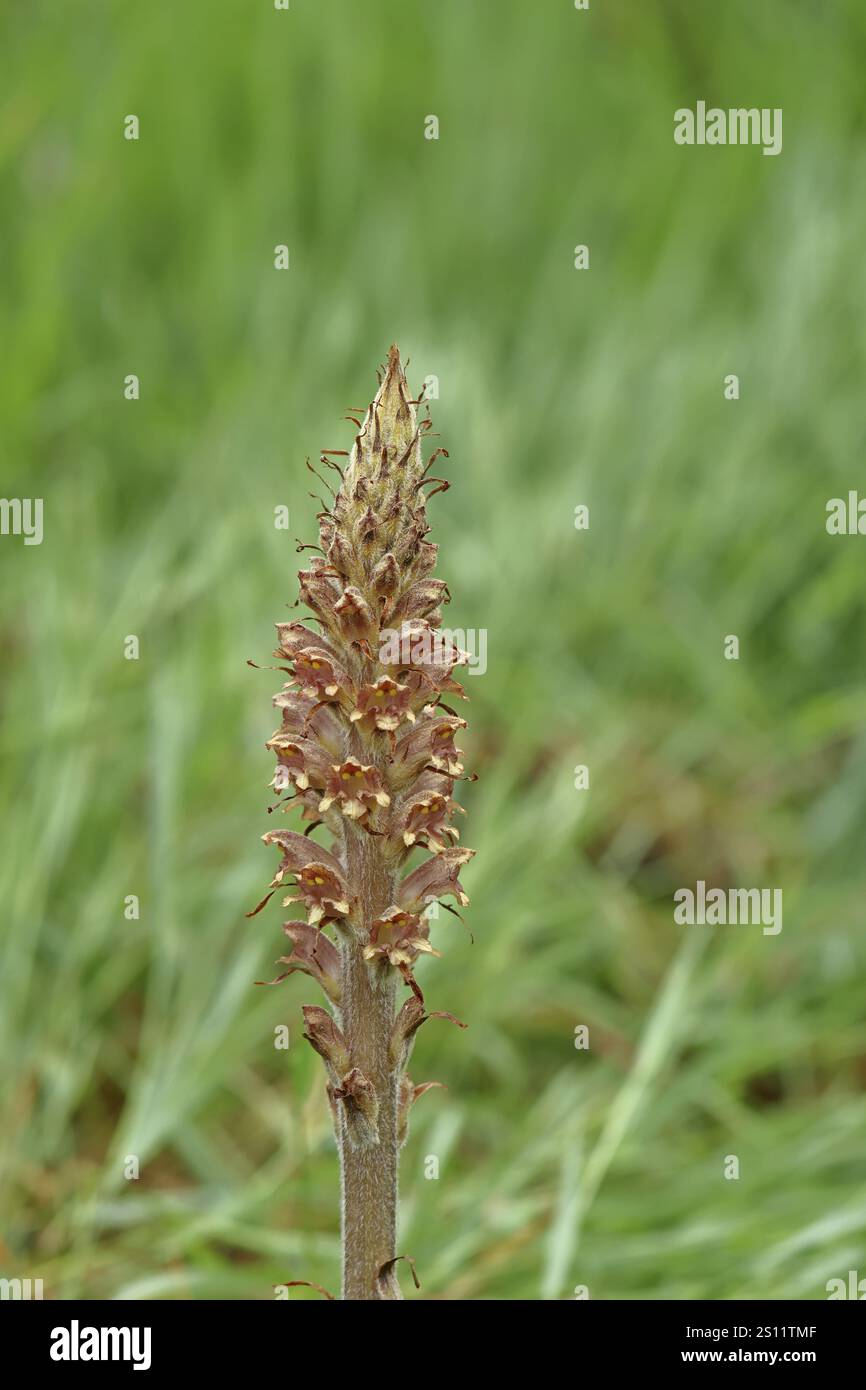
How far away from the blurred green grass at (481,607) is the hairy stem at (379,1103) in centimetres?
91

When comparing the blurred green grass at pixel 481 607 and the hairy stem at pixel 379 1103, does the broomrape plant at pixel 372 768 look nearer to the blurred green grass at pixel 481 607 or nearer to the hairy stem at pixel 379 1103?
the hairy stem at pixel 379 1103

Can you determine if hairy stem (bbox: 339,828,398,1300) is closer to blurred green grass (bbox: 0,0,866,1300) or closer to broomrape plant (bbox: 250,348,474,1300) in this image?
broomrape plant (bbox: 250,348,474,1300)

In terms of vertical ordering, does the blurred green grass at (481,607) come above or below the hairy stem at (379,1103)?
above

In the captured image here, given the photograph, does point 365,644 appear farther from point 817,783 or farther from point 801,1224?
point 817,783

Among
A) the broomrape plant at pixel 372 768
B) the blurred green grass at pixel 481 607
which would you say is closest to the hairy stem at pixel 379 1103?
the broomrape plant at pixel 372 768

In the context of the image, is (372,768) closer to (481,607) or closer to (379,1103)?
(379,1103)

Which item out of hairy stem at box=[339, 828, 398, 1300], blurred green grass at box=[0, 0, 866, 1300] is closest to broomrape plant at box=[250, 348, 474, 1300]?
hairy stem at box=[339, 828, 398, 1300]

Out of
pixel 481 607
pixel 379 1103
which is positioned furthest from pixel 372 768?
pixel 481 607

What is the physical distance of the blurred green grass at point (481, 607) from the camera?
3.61 m

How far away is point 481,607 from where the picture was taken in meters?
5.78

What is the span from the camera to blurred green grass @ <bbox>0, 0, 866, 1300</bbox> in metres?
3.61

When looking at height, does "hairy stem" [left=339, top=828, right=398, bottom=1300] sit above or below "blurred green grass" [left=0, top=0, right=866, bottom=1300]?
below

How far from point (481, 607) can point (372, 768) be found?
409 cm

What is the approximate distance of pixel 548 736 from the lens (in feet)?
18.4
